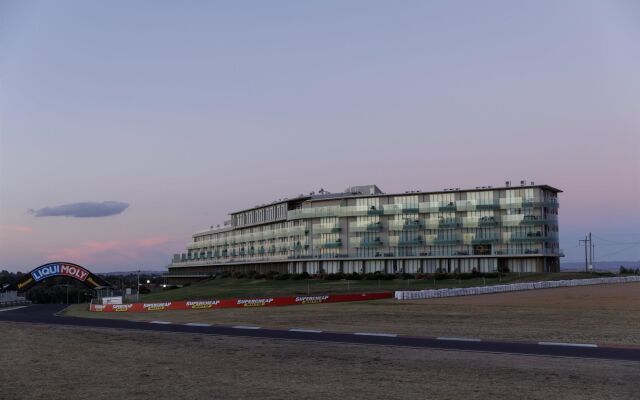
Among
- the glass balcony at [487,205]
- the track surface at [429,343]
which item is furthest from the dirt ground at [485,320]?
the glass balcony at [487,205]

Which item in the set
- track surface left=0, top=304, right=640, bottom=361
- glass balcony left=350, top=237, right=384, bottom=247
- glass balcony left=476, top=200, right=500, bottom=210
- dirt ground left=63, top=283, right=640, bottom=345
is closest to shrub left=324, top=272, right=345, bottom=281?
glass balcony left=350, top=237, right=384, bottom=247

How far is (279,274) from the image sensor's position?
129m

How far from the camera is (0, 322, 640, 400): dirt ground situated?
1645 centimetres

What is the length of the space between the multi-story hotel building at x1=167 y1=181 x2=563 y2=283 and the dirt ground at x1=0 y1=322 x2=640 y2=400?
9373 centimetres

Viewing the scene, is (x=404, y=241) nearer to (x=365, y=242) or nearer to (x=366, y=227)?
(x=365, y=242)

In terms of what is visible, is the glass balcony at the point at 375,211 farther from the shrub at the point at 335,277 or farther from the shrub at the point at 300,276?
the shrub at the point at 300,276

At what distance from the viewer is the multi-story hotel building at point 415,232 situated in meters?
115

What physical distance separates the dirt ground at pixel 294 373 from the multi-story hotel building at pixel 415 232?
93728 mm

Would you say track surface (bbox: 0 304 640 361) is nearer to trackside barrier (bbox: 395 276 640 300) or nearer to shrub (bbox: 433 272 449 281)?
trackside barrier (bbox: 395 276 640 300)

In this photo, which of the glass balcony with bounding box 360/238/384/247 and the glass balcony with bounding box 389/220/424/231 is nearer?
the glass balcony with bounding box 389/220/424/231

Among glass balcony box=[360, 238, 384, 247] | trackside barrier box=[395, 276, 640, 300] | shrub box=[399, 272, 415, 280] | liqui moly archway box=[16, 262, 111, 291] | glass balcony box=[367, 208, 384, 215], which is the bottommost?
trackside barrier box=[395, 276, 640, 300]

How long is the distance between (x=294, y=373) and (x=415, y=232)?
343 ft

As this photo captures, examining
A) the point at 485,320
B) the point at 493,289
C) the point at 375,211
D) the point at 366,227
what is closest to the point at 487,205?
the point at 375,211

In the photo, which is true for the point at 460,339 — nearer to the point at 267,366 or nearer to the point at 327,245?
the point at 267,366
